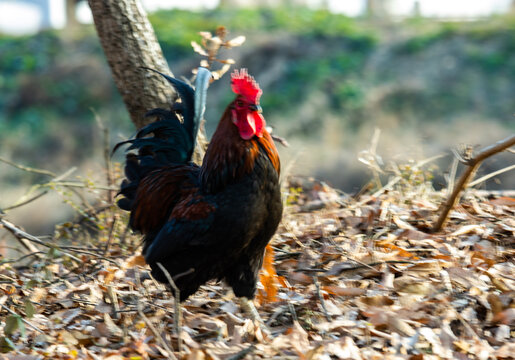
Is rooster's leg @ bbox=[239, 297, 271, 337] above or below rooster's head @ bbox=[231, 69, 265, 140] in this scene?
below

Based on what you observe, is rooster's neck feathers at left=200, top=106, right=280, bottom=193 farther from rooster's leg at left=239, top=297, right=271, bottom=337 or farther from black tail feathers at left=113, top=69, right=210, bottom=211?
rooster's leg at left=239, top=297, right=271, bottom=337

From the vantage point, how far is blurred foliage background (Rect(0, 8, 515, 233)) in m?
12.2

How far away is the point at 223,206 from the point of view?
314 cm

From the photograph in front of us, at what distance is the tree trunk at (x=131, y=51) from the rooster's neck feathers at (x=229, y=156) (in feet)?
4.06

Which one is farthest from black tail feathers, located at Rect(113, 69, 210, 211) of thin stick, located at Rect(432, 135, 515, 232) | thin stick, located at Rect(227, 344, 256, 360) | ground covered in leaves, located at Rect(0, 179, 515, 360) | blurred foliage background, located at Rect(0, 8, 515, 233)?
blurred foliage background, located at Rect(0, 8, 515, 233)

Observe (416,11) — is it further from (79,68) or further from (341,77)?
(79,68)

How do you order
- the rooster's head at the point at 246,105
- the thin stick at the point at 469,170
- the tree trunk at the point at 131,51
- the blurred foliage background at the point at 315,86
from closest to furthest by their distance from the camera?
the rooster's head at the point at 246,105, the thin stick at the point at 469,170, the tree trunk at the point at 131,51, the blurred foliage background at the point at 315,86

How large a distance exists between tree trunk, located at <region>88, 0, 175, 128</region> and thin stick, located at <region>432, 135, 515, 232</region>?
2335 mm

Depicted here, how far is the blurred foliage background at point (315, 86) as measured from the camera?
12188 millimetres

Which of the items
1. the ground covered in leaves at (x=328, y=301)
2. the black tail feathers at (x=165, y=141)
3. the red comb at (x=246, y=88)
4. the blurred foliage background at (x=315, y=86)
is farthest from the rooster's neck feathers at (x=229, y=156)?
the blurred foliage background at (x=315, y=86)

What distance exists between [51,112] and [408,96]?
9.78 metres

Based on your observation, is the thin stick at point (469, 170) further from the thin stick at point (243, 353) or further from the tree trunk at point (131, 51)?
the tree trunk at point (131, 51)

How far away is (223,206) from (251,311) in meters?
0.73

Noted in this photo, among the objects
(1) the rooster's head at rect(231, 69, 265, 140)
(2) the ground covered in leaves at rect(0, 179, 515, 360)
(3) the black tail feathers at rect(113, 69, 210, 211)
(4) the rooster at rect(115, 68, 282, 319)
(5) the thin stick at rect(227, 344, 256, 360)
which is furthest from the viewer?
(3) the black tail feathers at rect(113, 69, 210, 211)
